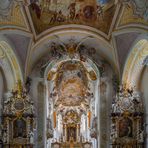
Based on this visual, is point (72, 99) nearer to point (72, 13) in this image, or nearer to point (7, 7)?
point (72, 13)

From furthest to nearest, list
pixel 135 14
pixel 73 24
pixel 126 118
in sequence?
pixel 126 118 → pixel 73 24 → pixel 135 14

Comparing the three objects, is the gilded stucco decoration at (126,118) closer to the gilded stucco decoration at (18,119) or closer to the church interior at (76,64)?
the church interior at (76,64)

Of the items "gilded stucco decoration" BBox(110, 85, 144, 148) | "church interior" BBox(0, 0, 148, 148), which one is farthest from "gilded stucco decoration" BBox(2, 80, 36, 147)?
"gilded stucco decoration" BBox(110, 85, 144, 148)

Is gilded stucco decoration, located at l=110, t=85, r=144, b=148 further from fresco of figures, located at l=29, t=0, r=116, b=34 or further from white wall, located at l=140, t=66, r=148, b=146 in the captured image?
fresco of figures, located at l=29, t=0, r=116, b=34

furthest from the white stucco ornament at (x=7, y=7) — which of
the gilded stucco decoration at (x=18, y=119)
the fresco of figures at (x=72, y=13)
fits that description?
the gilded stucco decoration at (x=18, y=119)

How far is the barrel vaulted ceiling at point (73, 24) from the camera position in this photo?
1809 centimetres

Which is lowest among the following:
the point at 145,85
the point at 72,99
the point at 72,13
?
the point at 72,99

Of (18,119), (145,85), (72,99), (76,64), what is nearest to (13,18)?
(18,119)

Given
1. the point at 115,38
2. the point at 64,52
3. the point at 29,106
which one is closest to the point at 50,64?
the point at 64,52

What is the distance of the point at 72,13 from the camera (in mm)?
19828

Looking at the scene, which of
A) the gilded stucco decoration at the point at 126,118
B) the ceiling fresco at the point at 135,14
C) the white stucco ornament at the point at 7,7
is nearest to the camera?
the ceiling fresco at the point at 135,14

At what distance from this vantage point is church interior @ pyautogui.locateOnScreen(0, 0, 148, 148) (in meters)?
19.1

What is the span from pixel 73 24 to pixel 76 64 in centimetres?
412

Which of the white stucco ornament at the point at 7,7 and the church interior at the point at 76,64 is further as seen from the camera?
the church interior at the point at 76,64
